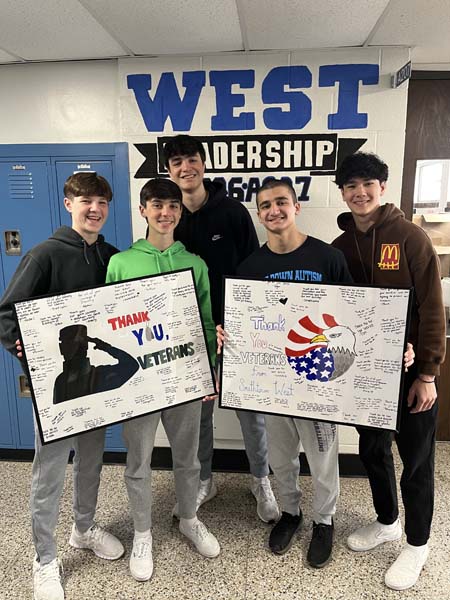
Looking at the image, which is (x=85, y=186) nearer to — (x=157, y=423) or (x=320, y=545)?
(x=157, y=423)

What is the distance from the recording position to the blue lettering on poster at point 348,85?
7.48 ft

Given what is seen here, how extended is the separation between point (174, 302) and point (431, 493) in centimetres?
132

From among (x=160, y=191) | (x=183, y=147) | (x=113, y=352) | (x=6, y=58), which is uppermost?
(x=6, y=58)

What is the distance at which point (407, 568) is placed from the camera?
1869mm

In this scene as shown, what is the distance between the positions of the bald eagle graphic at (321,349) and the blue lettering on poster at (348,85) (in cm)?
121

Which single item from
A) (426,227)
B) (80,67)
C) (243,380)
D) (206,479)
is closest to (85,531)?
(206,479)

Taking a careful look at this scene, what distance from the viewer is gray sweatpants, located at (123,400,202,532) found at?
6.09ft

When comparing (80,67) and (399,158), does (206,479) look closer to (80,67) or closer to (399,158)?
(399,158)

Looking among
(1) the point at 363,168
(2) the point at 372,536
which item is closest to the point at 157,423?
(2) the point at 372,536

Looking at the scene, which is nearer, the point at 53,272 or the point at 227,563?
the point at 53,272

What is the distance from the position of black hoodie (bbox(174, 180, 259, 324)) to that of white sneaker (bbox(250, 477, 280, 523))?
964 mm

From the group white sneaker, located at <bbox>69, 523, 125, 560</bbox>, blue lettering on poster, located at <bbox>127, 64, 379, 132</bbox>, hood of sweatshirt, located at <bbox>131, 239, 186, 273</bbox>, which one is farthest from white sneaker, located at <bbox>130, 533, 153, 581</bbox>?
blue lettering on poster, located at <bbox>127, 64, 379, 132</bbox>

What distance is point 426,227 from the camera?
287cm

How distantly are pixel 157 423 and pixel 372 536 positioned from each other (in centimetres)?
113
